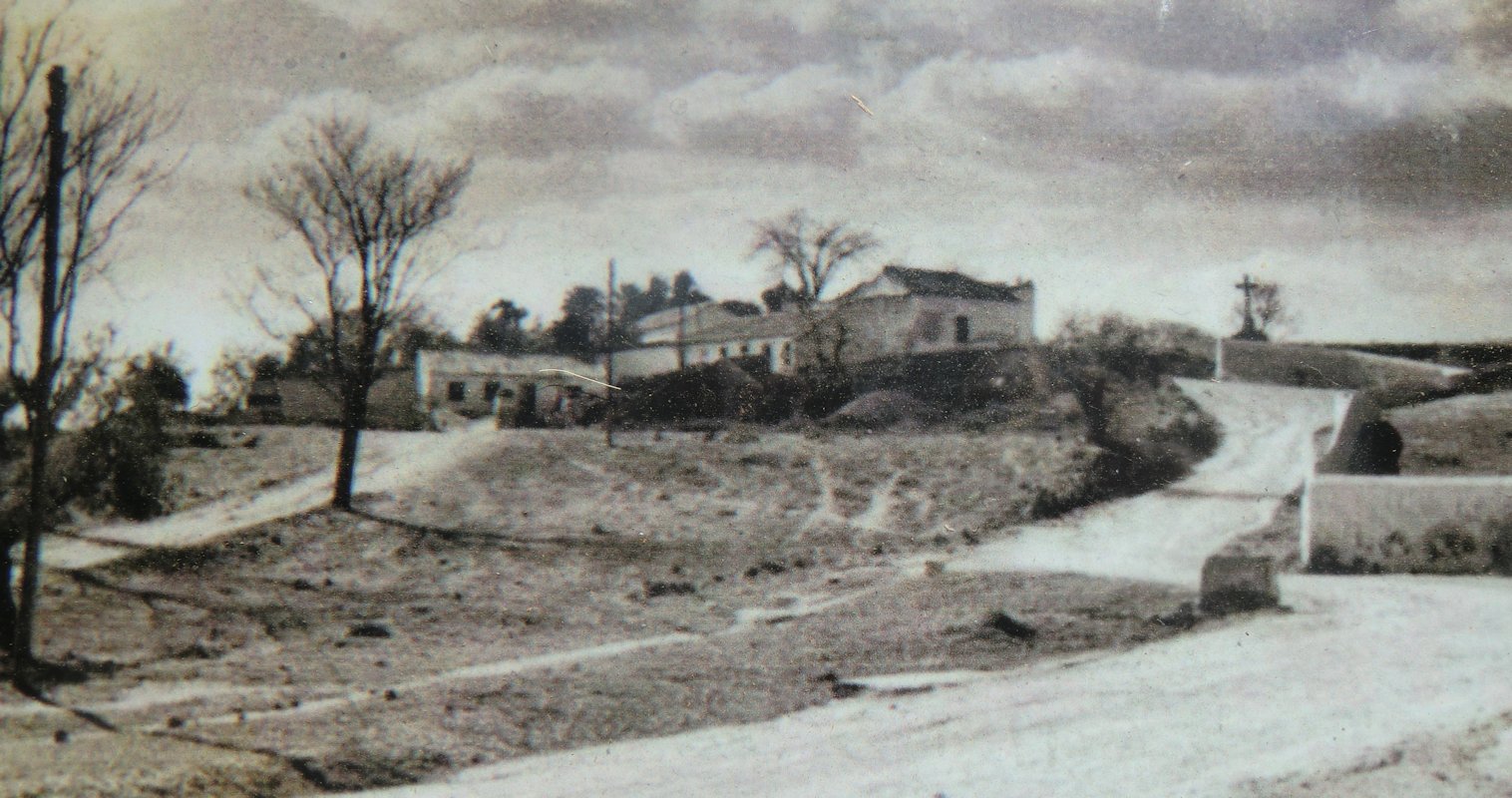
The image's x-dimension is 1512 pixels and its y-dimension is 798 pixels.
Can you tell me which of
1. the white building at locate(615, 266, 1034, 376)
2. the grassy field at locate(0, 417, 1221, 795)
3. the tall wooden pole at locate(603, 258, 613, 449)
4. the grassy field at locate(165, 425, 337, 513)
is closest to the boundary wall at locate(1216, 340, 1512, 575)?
the grassy field at locate(0, 417, 1221, 795)

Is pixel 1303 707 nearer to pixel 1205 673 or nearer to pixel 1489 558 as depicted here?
pixel 1205 673

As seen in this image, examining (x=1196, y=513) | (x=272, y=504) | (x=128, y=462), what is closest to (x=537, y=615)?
(x=128, y=462)

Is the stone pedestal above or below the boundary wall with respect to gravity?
below

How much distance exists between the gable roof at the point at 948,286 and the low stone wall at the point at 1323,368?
3654 mm

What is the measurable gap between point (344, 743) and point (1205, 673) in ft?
20.1

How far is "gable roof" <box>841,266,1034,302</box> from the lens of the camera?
1305 cm

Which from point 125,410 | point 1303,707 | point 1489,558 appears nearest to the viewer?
point 1303,707

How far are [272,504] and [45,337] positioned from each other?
952 cm

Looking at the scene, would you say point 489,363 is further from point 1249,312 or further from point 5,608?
point 1249,312

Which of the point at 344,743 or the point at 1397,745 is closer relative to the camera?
the point at 1397,745

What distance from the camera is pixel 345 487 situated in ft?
51.2

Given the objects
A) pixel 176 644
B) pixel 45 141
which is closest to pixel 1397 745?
pixel 176 644

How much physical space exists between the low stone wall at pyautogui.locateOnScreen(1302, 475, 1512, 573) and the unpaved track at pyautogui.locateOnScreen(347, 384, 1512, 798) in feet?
0.95

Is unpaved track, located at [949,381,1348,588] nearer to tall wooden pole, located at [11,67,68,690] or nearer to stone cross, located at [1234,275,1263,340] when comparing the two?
stone cross, located at [1234,275,1263,340]
